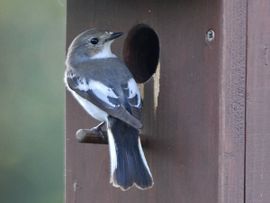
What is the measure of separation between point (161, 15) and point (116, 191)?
814 mm

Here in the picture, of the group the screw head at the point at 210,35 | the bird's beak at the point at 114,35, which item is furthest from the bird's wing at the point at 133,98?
the screw head at the point at 210,35

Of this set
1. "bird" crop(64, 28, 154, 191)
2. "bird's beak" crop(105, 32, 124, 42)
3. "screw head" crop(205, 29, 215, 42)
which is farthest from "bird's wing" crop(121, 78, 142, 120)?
"screw head" crop(205, 29, 215, 42)

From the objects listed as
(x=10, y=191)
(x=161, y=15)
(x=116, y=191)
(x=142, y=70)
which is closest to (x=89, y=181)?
(x=116, y=191)

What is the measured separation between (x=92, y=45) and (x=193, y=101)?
34.5 inches

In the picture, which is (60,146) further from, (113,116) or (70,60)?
(113,116)

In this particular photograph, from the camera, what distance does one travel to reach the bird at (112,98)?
4820 millimetres

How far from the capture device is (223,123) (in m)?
4.68

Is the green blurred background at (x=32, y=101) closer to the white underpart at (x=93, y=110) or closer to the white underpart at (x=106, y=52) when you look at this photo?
the white underpart at (x=106, y=52)

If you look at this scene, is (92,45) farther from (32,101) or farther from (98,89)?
(32,101)

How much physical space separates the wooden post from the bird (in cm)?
12

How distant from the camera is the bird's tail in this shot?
4793 mm

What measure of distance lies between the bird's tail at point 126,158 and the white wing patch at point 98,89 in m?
0.10

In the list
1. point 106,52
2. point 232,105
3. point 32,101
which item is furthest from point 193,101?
point 32,101

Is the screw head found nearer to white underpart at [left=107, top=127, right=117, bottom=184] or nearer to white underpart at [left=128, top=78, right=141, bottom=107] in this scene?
white underpart at [left=128, top=78, right=141, bottom=107]
